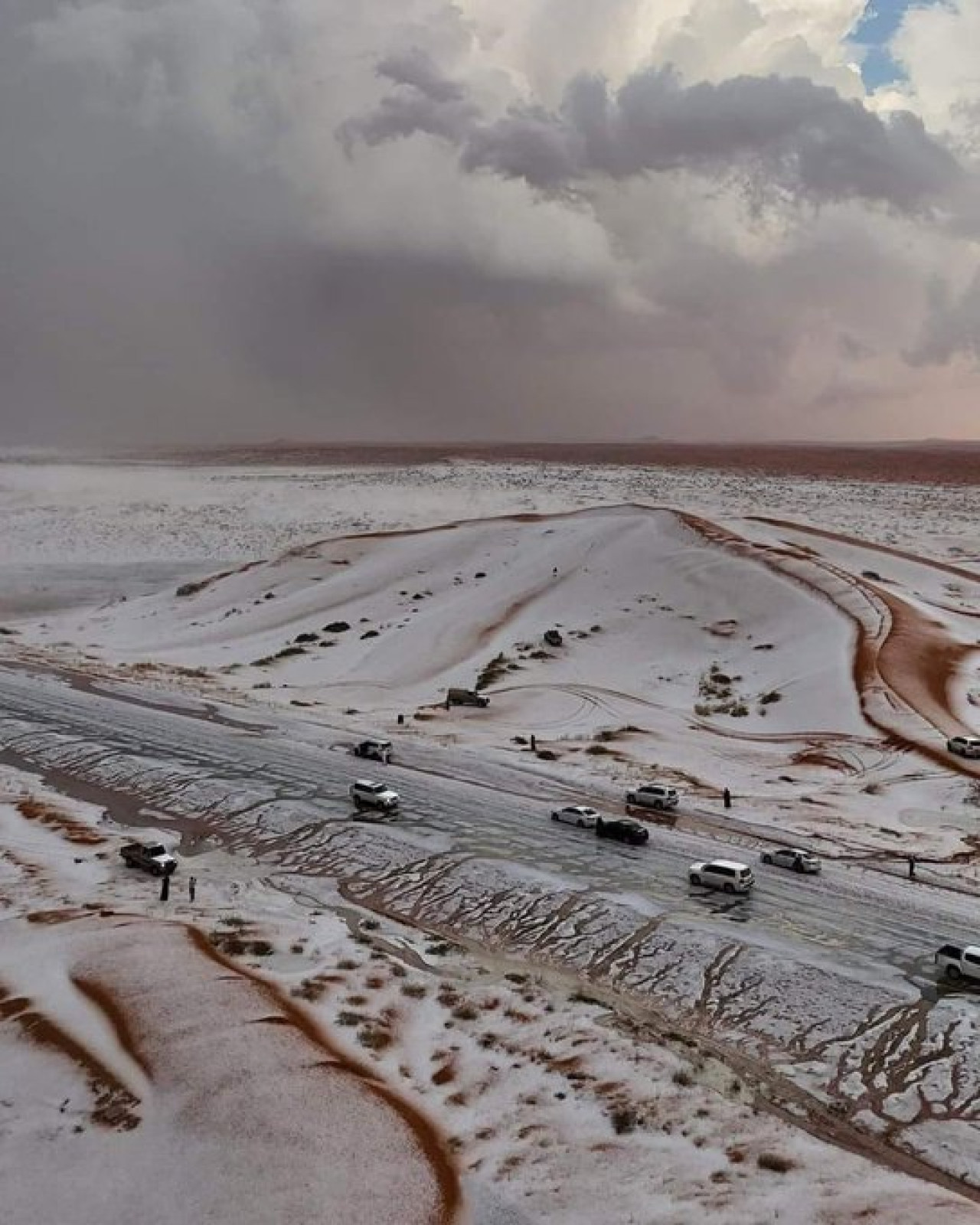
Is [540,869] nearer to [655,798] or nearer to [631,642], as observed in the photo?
[655,798]

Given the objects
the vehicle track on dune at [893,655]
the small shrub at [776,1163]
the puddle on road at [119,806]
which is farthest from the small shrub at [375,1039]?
the vehicle track on dune at [893,655]

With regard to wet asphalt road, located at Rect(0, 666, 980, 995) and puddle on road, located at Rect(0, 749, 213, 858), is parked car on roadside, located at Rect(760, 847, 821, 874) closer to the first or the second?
wet asphalt road, located at Rect(0, 666, 980, 995)

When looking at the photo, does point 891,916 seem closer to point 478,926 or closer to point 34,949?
point 478,926

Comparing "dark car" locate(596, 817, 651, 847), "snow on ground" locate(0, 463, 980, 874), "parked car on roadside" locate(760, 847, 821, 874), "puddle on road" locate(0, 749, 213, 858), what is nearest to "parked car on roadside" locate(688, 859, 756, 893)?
"parked car on roadside" locate(760, 847, 821, 874)

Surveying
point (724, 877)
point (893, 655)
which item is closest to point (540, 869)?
point (724, 877)

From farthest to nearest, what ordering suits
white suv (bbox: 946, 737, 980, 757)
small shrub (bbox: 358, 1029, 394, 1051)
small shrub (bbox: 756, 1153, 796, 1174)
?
white suv (bbox: 946, 737, 980, 757), small shrub (bbox: 358, 1029, 394, 1051), small shrub (bbox: 756, 1153, 796, 1174)

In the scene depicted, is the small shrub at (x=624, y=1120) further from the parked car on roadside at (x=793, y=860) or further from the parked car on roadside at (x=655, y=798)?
the parked car on roadside at (x=655, y=798)
